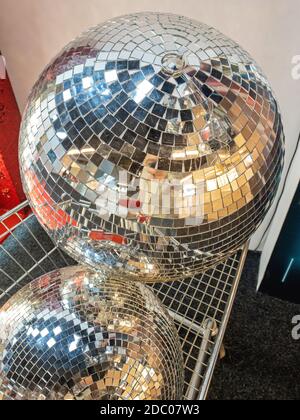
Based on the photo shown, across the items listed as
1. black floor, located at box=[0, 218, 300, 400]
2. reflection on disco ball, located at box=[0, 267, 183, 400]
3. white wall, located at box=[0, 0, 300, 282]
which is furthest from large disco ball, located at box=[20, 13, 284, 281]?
black floor, located at box=[0, 218, 300, 400]

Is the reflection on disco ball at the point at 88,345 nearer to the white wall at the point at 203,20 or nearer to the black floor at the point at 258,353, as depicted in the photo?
the white wall at the point at 203,20

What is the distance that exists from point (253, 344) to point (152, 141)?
127 cm

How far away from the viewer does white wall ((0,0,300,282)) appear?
0.89 m

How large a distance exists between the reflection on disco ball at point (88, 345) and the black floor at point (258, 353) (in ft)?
2.91

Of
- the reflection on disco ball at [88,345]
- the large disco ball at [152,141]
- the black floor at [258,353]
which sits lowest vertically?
the black floor at [258,353]

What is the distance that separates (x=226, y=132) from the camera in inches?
12.3

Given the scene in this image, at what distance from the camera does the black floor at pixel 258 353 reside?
1.26 metres

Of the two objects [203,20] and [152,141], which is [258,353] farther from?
[152,141]

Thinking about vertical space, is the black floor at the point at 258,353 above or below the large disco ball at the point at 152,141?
below

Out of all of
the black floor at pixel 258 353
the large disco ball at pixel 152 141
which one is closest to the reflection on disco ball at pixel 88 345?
the large disco ball at pixel 152 141

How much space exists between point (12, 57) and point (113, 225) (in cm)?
115

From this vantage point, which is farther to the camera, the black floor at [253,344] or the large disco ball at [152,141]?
the black floor at [253,344]

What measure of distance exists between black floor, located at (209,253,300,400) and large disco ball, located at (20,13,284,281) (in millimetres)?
1093

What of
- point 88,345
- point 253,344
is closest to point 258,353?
point 253,344
